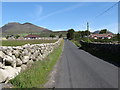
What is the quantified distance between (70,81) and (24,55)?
248cm

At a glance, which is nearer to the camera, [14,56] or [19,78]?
[19,78]

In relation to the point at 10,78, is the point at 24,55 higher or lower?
higher

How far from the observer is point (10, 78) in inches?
248

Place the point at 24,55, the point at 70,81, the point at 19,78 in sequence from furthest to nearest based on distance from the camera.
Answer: the point at 24,55
the point at 70,81
the point at 19,78

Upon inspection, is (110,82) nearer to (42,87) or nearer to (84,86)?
(84,86)

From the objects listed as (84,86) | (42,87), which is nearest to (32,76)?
(42,87)

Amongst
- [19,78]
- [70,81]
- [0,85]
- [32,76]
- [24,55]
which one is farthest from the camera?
[24,55]

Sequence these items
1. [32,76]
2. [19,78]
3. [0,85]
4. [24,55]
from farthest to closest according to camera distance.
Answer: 1. [24,55]
2. [32,76]
3. [19,78]
4. [0,85]

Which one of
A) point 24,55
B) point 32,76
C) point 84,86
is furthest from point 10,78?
point 84,86

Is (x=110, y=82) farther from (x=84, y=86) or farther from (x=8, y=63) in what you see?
(x=8, y=63)

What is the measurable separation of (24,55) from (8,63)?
1.67m

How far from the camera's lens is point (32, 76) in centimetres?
696

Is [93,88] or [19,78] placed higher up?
[19,78]

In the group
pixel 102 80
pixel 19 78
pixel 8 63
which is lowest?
pixel 102 80
